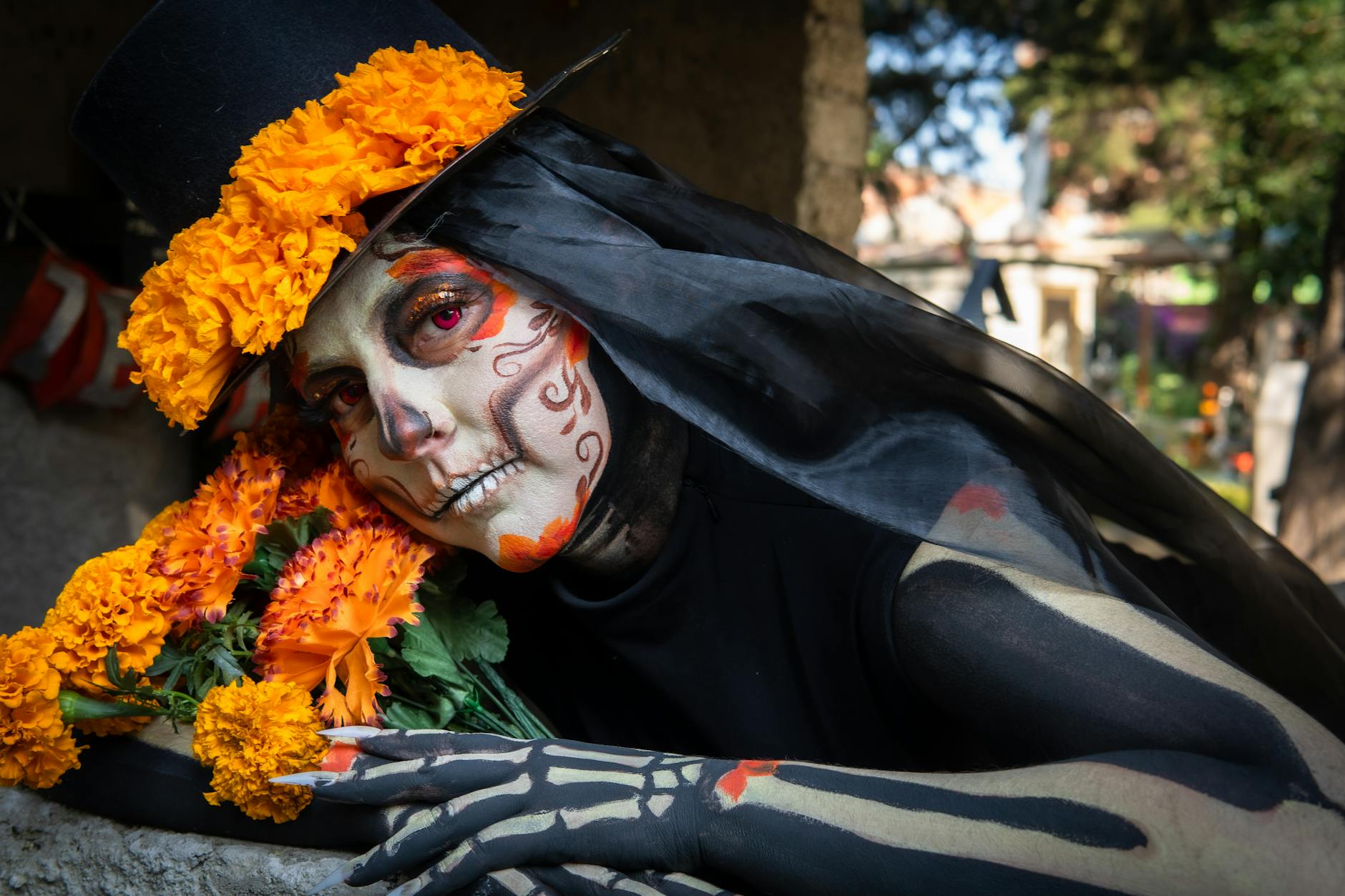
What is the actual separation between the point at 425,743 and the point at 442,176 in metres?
0.75

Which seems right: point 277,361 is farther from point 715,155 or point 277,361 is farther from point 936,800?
point 715,155

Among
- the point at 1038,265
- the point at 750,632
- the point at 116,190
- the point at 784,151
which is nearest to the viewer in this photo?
the point at 750,632

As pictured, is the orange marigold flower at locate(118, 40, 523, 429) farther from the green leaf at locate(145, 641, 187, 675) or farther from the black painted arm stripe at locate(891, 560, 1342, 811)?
the black painted arm stripe at locate(891, 560, 1342, 811)

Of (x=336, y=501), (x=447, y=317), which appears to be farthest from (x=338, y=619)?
(x=447, y=317)

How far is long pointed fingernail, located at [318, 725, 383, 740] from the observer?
1566mm

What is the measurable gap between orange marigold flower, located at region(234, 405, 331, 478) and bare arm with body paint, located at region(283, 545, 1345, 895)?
636 mm

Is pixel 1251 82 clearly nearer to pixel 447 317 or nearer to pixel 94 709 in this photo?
pixel 447 317

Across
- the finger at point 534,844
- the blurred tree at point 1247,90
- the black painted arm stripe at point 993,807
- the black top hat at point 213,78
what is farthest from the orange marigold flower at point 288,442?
the blurred tree at point 1247,90

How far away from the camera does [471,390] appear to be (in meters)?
1.62

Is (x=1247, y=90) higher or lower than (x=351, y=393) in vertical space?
higher

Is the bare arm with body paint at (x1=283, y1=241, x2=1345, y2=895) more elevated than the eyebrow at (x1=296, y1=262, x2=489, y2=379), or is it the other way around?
the eyebrow at (x1=296, y1=262, x2=489, y2=379)

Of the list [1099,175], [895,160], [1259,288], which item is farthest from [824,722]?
[1099,175]

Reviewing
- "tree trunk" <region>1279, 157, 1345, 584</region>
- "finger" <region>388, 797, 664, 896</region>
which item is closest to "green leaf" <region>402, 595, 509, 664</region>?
"finger" <region>388, 797, 664, 896</region>

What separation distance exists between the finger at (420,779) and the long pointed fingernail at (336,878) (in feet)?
0.27
